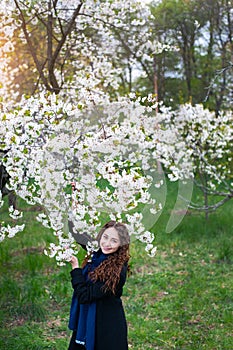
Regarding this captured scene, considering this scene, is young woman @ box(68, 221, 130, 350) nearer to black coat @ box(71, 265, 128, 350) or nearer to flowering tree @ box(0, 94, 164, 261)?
black coat @ box(71, 265, 128, 350)

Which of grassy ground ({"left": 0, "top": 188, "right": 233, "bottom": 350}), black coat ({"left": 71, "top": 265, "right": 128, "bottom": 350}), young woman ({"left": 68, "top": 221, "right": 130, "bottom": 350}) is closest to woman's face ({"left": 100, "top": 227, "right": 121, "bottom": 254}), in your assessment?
young woman ({"left": 68, "top": 221, "right": 130, "bottom": 350})

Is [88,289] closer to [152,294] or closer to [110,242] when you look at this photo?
[110,242]

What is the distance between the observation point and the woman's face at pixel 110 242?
9.41 ft

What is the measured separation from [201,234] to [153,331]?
319 cm

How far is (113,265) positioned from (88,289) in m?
0.20

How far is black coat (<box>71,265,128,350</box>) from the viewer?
2803 mm

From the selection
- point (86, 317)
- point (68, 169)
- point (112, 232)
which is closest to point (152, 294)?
point (68, 169)

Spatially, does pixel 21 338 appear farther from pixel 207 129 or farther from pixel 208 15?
pixel 208 15

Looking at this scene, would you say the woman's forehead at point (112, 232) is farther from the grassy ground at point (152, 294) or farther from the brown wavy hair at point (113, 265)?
the grassy ground at point (152, 294)

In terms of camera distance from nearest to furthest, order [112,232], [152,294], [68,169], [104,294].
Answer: [104,294] < [112,232] < [68,169] < [152,294]

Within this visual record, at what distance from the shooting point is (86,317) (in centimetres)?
290

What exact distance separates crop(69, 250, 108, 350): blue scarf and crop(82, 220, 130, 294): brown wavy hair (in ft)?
0.21

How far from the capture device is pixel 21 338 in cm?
428

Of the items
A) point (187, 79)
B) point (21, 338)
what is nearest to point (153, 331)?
point (21, 338)
